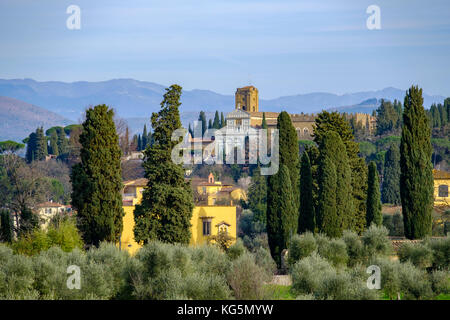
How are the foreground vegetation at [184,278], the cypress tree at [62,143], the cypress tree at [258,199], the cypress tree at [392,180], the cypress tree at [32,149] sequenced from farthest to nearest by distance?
the cypress tree at [62,143], the cypress tree at [32,149], the cypress tree at [392,180], the cypress tree at [258,199], the foreground vegetation at [184,278]

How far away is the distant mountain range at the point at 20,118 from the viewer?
107875 mm

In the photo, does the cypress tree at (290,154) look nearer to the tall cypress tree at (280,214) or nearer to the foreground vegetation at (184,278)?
the tall cypress tree at (280,214)

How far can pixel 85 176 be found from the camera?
1678cm

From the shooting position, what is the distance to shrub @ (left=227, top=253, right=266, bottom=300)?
36.2ft

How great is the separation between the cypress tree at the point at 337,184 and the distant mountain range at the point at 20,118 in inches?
3550

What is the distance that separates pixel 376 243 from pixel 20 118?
10521 centimetres

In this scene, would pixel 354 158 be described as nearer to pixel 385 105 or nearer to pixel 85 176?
pixel 85 176

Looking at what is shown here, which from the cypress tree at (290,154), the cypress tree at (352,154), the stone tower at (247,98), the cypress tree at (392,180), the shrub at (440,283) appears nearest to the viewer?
the shrub at (440,283)

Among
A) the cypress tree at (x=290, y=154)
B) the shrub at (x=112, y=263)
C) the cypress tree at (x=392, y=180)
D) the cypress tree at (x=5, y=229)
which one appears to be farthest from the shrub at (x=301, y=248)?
the cypress tree at (x=392, y=180)

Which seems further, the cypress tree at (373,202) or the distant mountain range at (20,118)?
the distant mountain range at (20,118)

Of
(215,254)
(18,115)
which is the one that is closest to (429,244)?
(215,254)

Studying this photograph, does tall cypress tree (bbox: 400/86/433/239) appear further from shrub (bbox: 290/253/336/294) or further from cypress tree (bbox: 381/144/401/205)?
cypress tree (bbox: 381/144/401/205)

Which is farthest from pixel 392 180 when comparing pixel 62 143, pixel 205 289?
pixel 205 289

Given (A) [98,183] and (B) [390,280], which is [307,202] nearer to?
(A) [98,183]
